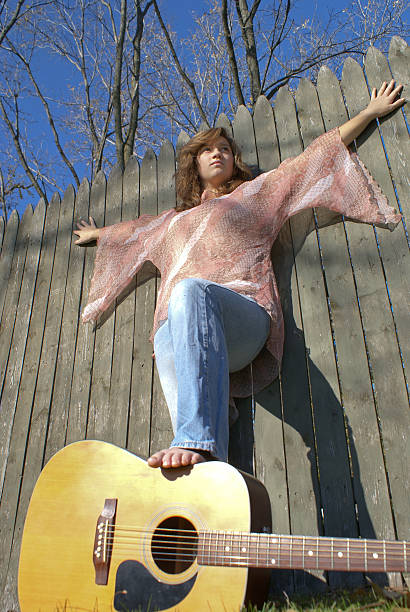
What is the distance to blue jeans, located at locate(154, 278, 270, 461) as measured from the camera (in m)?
1.51

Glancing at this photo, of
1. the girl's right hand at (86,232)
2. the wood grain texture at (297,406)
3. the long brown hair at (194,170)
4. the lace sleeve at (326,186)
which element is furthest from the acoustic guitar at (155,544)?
the girl's right hand at (86,232)

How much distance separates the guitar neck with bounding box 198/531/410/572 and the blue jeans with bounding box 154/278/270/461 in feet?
0.82

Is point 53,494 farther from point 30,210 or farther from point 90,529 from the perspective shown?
point 30,210

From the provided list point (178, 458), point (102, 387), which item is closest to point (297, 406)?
point (178, 458)

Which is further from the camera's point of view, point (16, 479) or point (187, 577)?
point (16, 479)

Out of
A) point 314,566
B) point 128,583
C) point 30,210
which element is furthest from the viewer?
point 30,210

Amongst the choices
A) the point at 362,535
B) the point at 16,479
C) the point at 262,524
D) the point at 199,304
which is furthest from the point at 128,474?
the point at 16,479

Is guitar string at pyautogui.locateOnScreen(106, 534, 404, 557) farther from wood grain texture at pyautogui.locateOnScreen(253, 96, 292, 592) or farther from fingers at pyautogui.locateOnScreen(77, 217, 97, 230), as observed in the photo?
fingers at pyautogui.locateOnScreen(77, 217, 97, 230)

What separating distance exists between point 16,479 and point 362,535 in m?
1.65

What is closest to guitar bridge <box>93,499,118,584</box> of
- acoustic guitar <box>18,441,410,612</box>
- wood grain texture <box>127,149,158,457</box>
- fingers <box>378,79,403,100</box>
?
acoustic guitar <box>18,441,410,612</box>

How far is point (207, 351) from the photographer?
164cm

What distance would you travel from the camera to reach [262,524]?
1422mm

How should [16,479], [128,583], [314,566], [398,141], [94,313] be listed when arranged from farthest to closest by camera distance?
[94,313] < [16,479] < [398,141] < [128,583] < [314,566]

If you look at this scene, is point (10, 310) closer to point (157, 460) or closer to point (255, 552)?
point (157, 460)
